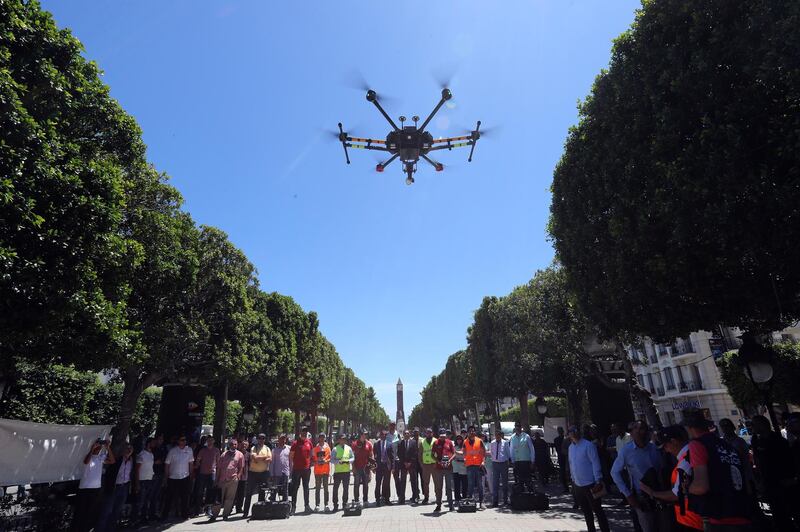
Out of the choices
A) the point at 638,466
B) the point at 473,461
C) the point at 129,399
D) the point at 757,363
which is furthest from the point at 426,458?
the point at 129,399

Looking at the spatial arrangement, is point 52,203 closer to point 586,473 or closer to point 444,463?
point 586,473

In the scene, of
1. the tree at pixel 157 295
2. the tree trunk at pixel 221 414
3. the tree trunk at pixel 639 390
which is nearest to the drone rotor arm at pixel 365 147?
the tree at pixel 157 295

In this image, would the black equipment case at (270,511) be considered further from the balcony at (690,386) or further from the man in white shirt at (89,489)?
the balcony at (690,386)

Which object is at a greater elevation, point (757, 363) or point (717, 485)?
point (757, 363)

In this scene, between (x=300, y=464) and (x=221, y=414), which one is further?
(x=221, y=414)

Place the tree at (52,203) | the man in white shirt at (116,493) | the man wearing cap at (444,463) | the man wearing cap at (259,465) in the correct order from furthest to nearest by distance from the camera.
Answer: the man wearing cap at (259,465), the man wearing cap at (444,463), the man in white shirt at (116,493), the tree at (52,203)

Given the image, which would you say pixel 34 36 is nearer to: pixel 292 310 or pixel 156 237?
pixel 156 237
